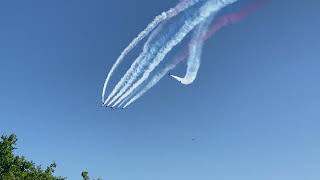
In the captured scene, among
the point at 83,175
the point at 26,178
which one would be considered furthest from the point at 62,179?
the point at 26,178

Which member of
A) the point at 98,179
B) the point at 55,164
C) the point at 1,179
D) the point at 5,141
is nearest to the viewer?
the point at 1,179

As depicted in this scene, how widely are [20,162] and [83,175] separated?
42.5 ft

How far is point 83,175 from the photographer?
287 feet

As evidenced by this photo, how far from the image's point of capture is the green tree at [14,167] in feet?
247

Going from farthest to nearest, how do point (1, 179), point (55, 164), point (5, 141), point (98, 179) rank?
point (98, 179) → point (55, 164) → point (5, 141) → point (1, 179)

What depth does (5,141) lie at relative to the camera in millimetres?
77938

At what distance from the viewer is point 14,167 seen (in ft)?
250

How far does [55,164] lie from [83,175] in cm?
624

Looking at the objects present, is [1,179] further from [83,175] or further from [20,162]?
[83,175]

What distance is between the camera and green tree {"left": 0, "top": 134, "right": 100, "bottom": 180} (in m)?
75.4

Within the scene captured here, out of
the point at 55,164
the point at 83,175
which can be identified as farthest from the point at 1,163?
the point at 83,175

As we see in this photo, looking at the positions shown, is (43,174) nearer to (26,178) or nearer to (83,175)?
(26,178)

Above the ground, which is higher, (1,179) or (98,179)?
(98,179)

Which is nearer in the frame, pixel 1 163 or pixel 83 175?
pixel 1 163
